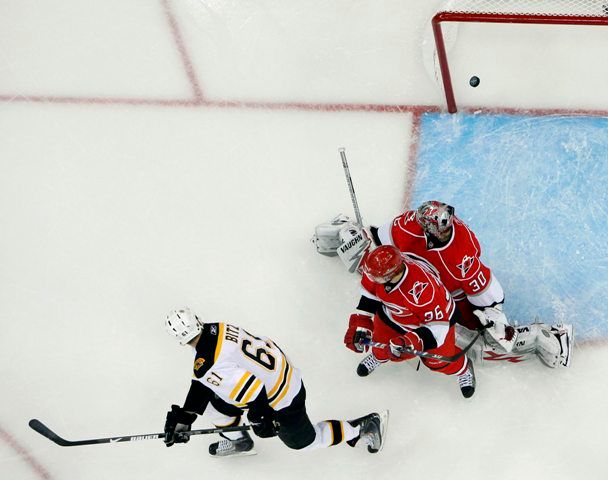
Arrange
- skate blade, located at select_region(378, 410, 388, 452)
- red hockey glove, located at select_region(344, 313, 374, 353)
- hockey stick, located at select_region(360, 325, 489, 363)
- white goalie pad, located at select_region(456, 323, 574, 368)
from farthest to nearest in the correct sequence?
skate blade, located at select_region(378, 410, 388, 452)
white goalie pad, located at select_region(456, 323, 574, 368)
red hockey glove, located at select_region(344, 313, 374, 353)
hockey stick, located at select_region(360, 325, 489, 363)

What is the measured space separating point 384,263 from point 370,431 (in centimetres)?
109

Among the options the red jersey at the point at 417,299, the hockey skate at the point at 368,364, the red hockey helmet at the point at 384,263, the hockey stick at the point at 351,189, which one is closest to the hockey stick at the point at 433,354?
the red jersey at the point at 417,299

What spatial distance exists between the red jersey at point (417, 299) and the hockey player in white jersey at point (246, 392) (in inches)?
21.0

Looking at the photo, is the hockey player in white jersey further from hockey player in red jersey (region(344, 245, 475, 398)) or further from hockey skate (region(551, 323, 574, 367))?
hockey skate (region(551, 323, 574, 367))

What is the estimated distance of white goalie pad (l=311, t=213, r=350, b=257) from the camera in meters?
4.23

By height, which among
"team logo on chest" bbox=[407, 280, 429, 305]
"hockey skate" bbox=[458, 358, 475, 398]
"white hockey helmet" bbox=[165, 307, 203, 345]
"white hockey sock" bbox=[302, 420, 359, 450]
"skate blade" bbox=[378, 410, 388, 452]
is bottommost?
"skate blade" bbox=[378, 410, 388, 452]

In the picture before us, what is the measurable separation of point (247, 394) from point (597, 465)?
72.2 inches

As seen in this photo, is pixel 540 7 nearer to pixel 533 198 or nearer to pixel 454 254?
pixel 533 198

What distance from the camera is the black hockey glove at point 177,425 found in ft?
11.7

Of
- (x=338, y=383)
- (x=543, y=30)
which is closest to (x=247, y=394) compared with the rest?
(x=338, y=383)

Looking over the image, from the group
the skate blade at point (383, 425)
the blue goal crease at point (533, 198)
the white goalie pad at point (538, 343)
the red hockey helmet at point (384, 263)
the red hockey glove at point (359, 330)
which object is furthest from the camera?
the blue goal crease at point (533, 198)

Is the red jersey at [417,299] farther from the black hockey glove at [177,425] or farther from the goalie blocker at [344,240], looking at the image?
the black hockey glove at [177,425]

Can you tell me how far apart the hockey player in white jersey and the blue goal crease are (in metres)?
1.13

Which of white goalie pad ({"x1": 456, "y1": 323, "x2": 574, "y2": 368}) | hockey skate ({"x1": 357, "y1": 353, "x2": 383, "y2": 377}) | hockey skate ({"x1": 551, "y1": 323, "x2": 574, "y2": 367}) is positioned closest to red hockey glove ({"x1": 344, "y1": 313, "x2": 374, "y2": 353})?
hockey skate ({"x1": 357, "y1": 353, "x2": 383, "y2": 377})
